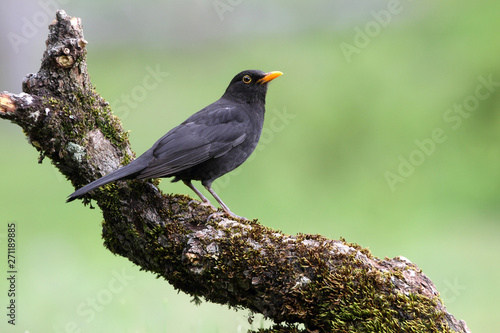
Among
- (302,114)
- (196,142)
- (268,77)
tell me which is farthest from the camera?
(302,114)

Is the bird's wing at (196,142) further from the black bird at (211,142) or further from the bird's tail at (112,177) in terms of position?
the bird's tail at (112,177)

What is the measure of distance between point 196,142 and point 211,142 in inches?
5.7

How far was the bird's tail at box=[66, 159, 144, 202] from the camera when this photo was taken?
3.64 meters

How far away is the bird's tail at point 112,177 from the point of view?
364 cm

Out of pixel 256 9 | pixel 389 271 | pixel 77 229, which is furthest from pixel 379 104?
pixel 389 271

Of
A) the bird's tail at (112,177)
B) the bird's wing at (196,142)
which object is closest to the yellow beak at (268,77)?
the bird's wing at (196,142)

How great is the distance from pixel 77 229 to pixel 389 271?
23.7 ft

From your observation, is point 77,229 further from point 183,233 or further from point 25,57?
point 183,233

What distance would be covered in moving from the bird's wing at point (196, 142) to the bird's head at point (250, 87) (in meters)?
0.39

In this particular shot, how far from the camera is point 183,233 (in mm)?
3686

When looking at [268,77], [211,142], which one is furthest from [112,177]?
[268,77]

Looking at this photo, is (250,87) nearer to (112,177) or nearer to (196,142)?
(196,142)

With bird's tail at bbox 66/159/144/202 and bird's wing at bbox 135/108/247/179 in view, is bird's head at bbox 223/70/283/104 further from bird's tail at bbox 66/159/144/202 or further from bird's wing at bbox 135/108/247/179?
bird's tail at bbox 66/159/144/202

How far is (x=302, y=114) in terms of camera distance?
11.8 m
